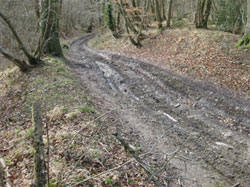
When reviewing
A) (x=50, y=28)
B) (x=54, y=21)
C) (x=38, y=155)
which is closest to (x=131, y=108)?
(x=38, y=155)

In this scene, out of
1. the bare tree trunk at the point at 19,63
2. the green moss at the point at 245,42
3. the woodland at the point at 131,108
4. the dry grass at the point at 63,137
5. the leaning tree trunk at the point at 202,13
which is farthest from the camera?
the leaning tree trunk at the point at 202,13

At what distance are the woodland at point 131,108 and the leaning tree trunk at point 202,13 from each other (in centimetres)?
8

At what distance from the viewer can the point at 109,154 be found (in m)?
5.39

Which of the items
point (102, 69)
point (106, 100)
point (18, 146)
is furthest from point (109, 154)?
point (102, 69)

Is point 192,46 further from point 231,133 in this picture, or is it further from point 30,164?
point 30,164

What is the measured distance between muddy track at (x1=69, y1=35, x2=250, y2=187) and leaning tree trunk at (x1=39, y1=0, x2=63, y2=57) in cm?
209

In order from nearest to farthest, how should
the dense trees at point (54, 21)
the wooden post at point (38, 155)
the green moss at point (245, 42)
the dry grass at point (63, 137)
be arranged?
1. the wooden post at point (38, 155)
2. the dry grass at point (63, 137)
3. the dense trees at point (54, 21)
4. the green moss at point (245, 42)

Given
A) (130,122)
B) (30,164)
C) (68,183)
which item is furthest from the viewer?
(130,122)

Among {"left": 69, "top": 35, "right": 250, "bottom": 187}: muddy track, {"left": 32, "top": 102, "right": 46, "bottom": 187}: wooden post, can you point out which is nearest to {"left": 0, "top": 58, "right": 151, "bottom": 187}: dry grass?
{"left": 32, "top": 102, "right": 46, "bottom": 187}: wooden post

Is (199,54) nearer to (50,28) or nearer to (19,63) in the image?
(50,28)

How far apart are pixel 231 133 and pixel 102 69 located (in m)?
8.87

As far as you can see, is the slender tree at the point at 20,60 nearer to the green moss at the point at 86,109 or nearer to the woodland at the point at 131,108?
the woodland at the point at 131,108

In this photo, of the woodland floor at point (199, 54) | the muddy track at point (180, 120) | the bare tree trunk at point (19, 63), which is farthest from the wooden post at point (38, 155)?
the woodland floor at point (199, 54)

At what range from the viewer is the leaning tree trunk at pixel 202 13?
58.2 ft
